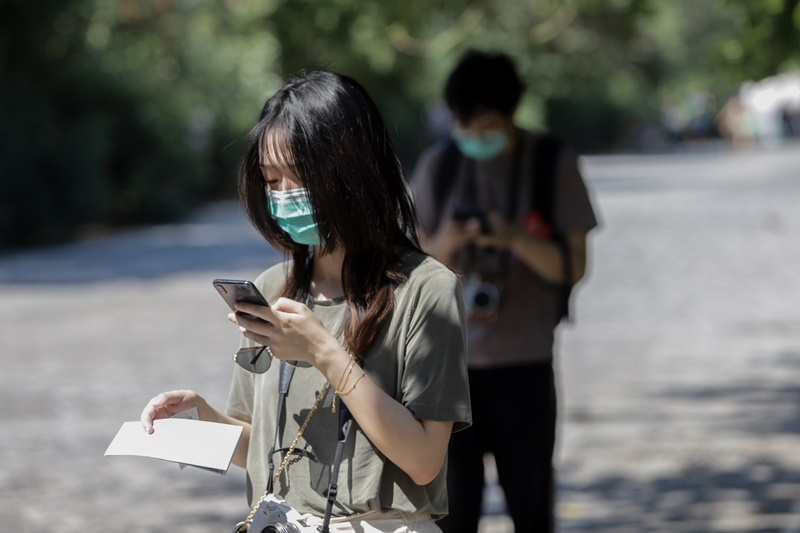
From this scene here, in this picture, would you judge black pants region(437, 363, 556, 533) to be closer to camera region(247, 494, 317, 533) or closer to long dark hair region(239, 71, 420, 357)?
long dark hair region(239, 71, 420, 357)

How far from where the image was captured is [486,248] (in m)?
4.41

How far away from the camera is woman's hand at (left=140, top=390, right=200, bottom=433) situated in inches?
96.0

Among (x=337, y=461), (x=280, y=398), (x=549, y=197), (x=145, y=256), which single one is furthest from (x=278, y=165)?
(x=145, y=256)

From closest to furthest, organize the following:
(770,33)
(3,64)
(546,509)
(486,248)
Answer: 1. (546,509)
2. (486,248)
3. (770,33)
4. (3,64)

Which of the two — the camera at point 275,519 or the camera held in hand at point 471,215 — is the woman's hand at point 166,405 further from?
the camera held in hand at point 471,215

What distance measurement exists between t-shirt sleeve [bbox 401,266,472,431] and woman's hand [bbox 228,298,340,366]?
18 centimetres

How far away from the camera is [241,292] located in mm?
2268

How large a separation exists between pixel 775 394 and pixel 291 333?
7068mm

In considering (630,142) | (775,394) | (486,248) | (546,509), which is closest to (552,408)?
(546,509)

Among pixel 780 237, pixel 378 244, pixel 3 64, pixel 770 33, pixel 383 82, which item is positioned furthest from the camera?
pixel 383 82

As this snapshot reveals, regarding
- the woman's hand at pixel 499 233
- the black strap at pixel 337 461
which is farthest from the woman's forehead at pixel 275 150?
the woman's hand at pixel 499 233

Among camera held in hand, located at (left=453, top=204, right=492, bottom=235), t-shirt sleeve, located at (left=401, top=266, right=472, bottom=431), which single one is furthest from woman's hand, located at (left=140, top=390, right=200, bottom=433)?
camera held in hand, located at (left=453, top=204, right=492, bottom=235)

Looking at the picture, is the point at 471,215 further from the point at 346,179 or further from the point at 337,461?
the point at 337,461

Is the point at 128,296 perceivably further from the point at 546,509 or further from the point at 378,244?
the point at 378,244
